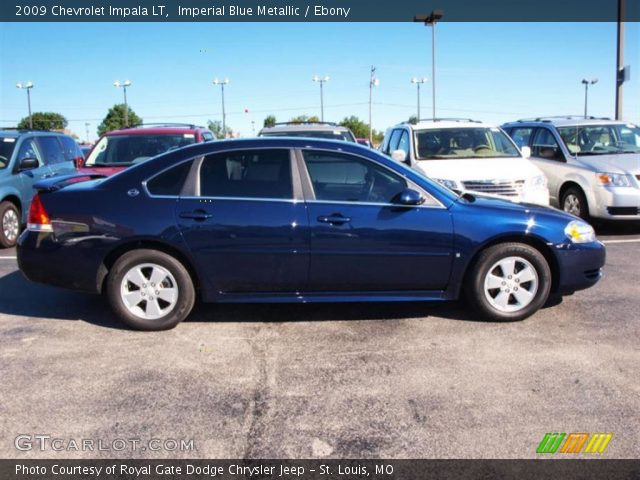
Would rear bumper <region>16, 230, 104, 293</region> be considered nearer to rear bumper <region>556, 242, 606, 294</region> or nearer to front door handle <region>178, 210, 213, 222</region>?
front door handle <region>178, 210, 213, 222</region>

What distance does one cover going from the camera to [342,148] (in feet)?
16.2

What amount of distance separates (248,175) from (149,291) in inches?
48.5

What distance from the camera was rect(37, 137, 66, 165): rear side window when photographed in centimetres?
983

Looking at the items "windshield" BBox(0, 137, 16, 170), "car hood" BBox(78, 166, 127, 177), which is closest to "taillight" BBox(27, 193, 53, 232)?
"car hood" BBox(78, 166, 127, 177)

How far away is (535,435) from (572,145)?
330 inches

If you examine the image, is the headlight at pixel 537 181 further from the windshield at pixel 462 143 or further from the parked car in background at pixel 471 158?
the windshield at pixel 462 143

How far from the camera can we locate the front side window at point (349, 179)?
4832mm

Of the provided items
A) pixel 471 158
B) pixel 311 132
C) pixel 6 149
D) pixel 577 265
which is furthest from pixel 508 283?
pixel 6 149

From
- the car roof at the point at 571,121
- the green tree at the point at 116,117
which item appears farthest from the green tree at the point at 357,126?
the car roof at the point at 571,121

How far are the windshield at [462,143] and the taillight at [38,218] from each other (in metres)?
5.95

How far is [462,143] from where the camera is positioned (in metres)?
9.56

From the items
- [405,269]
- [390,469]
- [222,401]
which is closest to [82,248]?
[222,401]

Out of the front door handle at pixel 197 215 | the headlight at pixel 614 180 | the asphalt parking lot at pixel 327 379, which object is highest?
the headlight at pixel 614 180

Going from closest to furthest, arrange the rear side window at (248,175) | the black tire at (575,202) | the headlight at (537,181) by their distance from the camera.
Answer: the rear side window at (248,175) < the headlight at (537,181) < the black tire at (575,202)
